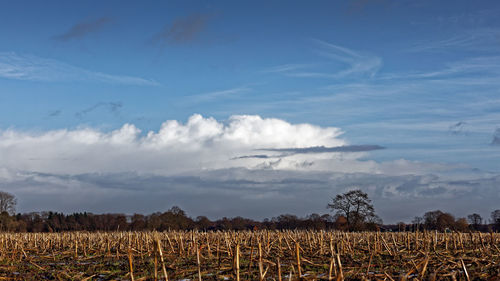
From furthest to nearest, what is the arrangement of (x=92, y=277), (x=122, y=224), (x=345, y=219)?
(x=122, y=224) < (x=345, y=219) < (x=92, y=277)

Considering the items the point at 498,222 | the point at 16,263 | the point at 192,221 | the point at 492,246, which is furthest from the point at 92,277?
the point at 498,222

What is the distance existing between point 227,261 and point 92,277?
627 cm

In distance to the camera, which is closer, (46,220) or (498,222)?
(498,222)

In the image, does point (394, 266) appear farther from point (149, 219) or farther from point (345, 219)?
point (149, 219)

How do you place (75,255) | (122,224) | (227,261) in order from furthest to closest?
(122,224), (75,255), (227,261)

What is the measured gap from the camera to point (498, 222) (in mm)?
99062

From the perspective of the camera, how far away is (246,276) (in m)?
17.7

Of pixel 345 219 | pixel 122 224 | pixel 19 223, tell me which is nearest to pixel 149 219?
pixel 122 224

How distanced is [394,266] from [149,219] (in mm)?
87763

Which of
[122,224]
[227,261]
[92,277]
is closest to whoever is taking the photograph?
[92,277]

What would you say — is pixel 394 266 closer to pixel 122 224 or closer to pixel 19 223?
pixel 122 224

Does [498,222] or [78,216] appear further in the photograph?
[78,216]

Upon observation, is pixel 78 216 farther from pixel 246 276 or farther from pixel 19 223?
pixel 246 276

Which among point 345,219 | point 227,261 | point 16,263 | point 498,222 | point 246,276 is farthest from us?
point 498,222
